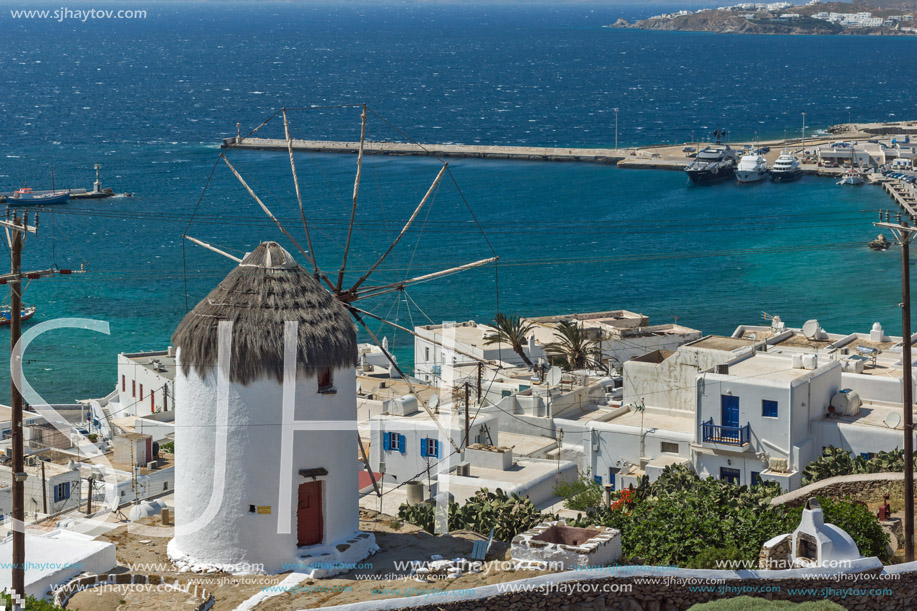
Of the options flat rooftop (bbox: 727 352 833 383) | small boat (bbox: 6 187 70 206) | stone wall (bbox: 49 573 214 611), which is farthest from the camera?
small boat (bbox: 6 187 70 206)

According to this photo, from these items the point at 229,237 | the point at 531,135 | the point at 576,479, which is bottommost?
the point at 576,479

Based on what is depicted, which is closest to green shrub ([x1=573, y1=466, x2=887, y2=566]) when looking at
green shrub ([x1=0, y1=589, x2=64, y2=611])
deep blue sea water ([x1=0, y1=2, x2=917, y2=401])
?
green shrub ([x1=0, y1=589, x2=64, y2=611])

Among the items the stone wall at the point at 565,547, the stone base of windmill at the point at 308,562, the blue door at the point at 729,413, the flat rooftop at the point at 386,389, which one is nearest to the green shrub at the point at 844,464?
the blue door at the point at 729,413

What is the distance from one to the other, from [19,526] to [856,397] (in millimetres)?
→ 24989

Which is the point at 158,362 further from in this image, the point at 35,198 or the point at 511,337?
the point at 35,198

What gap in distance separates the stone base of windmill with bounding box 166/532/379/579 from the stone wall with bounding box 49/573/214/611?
498mm

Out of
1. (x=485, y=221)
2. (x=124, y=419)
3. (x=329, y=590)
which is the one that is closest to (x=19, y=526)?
(x=329, y=590)

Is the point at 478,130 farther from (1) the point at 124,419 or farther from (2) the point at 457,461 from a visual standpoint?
(2) the point at 457,461

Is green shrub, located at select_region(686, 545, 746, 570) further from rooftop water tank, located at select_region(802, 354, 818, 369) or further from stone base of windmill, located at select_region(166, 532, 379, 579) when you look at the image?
rooftop water tank, located at select_region(802, 354, 818, 369)

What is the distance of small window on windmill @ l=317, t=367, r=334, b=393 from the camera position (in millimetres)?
19469

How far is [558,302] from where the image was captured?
288 feet

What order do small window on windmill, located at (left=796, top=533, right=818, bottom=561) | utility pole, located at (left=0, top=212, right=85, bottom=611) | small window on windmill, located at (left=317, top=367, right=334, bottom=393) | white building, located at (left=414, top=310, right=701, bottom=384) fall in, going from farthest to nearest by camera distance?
white building, located at (left=414, top=310, right=701, bottom=384), small window on windmill, located at (left=317, top=367, right=334, bottom=393), small window on windmill, located at (left=796, top=533, right=818, bottom=561), utility pole, located at (left=0, top=212, right=85, bottom=611)

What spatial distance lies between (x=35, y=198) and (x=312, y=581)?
10687cm

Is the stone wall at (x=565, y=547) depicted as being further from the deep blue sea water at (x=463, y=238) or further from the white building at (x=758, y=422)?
the deep blue sea water at (x=463, y=238)
